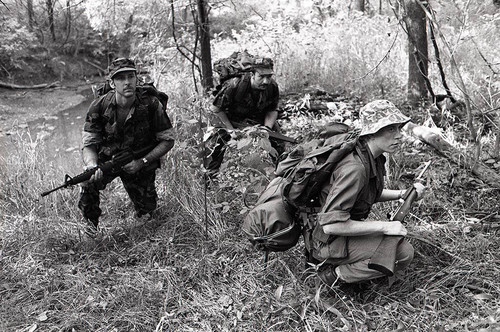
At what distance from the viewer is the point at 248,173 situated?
4.07 metres

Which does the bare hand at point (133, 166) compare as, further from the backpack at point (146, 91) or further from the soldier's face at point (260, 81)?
the soldier's face at point (260, 81)

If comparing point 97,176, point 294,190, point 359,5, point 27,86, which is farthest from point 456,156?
point 27,86

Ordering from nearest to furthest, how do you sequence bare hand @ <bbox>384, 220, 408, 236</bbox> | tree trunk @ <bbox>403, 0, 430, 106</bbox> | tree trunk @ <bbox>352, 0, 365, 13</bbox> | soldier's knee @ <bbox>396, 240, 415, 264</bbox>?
bare hand @ <bbox>384, 220, 408, 236</bbox>, soldier's knee @ <bbox>396, 240, 415, 264</bbox>, tree trunk @ <bbox>403, 0, 430, 106</bbox>, tree trunk @ <bbox>352, 0, 365, 13</bbox>

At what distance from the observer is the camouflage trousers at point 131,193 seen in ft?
13.1

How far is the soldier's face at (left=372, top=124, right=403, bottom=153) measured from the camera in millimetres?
2590

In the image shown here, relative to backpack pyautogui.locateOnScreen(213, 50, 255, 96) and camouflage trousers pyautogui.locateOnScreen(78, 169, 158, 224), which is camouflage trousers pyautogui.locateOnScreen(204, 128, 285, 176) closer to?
backpack pyautogui.locateOnScreen(213, 50, 255, 96)

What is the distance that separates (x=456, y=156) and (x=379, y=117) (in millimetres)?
1906

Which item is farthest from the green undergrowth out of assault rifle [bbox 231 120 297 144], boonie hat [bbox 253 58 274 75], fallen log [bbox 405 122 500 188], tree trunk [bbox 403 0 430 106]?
tree trunk [bbox 403 0 430 106]

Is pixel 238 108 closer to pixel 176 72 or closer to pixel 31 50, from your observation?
pixel 176 72

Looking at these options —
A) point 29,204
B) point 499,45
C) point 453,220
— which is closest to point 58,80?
point 29,204

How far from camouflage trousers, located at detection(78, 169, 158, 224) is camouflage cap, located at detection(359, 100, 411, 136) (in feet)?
7.17

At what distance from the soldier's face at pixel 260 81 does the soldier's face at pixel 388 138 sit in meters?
1.92

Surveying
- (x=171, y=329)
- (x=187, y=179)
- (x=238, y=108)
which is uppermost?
(x=238, y=108)

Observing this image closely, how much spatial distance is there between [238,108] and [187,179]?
2.86 ft
